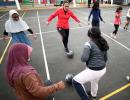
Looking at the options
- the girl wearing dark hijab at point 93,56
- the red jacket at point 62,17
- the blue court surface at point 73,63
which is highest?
the red jacket at point 62,17

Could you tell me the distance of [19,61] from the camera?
2213 millimetres

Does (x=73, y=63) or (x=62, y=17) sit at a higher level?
(x=62, y=17)

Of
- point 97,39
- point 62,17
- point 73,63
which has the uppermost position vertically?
point 62,17

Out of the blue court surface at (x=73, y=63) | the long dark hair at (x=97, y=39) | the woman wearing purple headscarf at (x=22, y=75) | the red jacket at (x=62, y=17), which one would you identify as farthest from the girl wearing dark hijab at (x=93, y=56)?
the red jacket at (x=62, y=17)

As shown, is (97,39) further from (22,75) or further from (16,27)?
(16,27)

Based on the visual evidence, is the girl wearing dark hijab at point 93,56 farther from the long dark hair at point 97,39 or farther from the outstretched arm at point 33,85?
the outstretched arm at point 33,85

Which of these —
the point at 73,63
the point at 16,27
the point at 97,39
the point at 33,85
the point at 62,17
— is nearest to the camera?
the point at 33,85

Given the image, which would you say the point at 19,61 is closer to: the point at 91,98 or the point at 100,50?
the point at 100,50

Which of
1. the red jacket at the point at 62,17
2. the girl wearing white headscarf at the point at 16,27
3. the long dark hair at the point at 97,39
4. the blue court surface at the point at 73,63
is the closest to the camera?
the long dark hair at the point at 97,39

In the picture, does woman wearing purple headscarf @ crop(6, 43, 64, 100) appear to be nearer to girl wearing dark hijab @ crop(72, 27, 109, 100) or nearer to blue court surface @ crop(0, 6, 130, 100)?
girl wearing dark hijab @ crop(72, 27, 109, 100)

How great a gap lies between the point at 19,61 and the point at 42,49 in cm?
582

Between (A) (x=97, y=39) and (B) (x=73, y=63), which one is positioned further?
(B) (x=73, y=63)

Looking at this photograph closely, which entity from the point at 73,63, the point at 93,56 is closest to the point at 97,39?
the point at 93,56

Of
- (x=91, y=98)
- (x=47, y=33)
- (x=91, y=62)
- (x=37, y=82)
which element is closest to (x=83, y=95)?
(x=91, y=98)
